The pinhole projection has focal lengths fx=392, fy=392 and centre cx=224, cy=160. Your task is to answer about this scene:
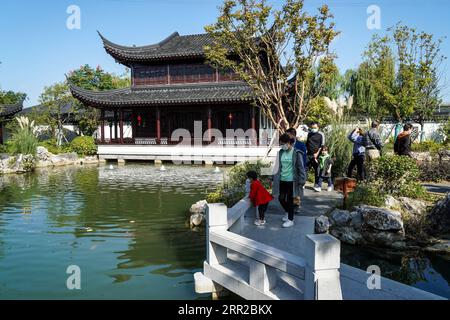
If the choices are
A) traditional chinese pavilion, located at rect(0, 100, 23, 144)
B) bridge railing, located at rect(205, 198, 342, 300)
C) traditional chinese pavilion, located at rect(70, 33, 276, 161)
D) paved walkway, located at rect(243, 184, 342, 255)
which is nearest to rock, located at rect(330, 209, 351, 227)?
paved walkway, located at rect(243, 184, 342, 255)

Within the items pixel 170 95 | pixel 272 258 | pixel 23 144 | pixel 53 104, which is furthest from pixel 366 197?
pixel 53 104

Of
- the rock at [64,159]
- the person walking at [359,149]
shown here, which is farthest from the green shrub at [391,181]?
the rock at [64,159]

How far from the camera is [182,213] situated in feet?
33.4

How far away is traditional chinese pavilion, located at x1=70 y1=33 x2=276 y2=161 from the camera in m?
23.8

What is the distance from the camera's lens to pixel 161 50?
1054 inches

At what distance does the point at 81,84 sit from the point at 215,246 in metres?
35.8

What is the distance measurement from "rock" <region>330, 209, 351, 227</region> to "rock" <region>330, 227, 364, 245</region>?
0.10 m

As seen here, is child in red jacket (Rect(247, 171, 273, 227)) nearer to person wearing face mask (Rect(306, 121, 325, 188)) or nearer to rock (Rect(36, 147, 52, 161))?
person wearing face mask (Rect(306, 121, 325, 188))

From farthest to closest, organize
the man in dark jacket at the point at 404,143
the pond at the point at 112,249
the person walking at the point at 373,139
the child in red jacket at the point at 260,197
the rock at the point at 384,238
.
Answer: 1. the person walking at the point at 373,139
2. the man in dark jacket at the point at 404,143
3. the rock at the point at 384,238
4. the child in red jacket at the point at 260,197
5. the pond at the point at 112,249

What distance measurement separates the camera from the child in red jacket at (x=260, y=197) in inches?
255

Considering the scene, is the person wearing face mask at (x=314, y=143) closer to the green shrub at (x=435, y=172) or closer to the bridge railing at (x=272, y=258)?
the bridge railing at (x=272, y=258)

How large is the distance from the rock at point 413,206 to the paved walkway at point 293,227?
4.10 feet

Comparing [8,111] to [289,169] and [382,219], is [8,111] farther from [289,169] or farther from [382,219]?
[382,219]
